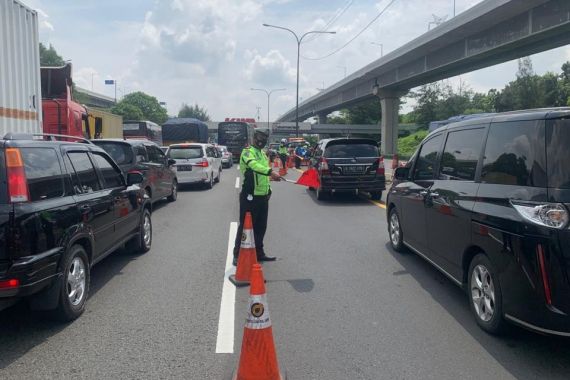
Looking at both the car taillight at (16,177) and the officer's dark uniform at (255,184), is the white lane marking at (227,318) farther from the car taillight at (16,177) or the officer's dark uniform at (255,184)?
the car taillight at (16,177)

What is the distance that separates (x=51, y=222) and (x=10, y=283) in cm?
63

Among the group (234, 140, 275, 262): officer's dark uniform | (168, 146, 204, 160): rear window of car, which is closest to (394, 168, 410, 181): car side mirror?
(234, 140, 275, 262): officer's dark uniform

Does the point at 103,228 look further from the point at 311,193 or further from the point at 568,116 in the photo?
the point at 311,193

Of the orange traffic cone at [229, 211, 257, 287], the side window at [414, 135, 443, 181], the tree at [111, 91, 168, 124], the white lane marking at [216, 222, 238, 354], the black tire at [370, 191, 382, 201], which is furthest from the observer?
the tree at [111, 91, 168, 124]

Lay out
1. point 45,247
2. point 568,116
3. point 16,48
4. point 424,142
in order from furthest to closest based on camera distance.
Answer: point 16,48, point 424,142, point 45,247, point 568,116

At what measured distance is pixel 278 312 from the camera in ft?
16.8

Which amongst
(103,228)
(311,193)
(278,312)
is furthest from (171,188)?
(278,312)

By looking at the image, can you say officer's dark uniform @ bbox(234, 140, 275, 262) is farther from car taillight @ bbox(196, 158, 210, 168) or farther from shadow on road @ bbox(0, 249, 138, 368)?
car taillight @ bbox(196, 158, 210, 168)

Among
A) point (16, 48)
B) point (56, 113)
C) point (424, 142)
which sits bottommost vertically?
point (424, 142)

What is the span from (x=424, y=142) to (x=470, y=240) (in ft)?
7.97

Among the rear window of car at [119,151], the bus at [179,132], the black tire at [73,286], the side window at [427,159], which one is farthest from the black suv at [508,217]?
the bus at [179,132]

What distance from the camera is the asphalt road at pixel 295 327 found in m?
3.89

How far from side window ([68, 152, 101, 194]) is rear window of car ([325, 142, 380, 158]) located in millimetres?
8732

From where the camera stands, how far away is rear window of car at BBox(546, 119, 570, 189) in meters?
3.87
